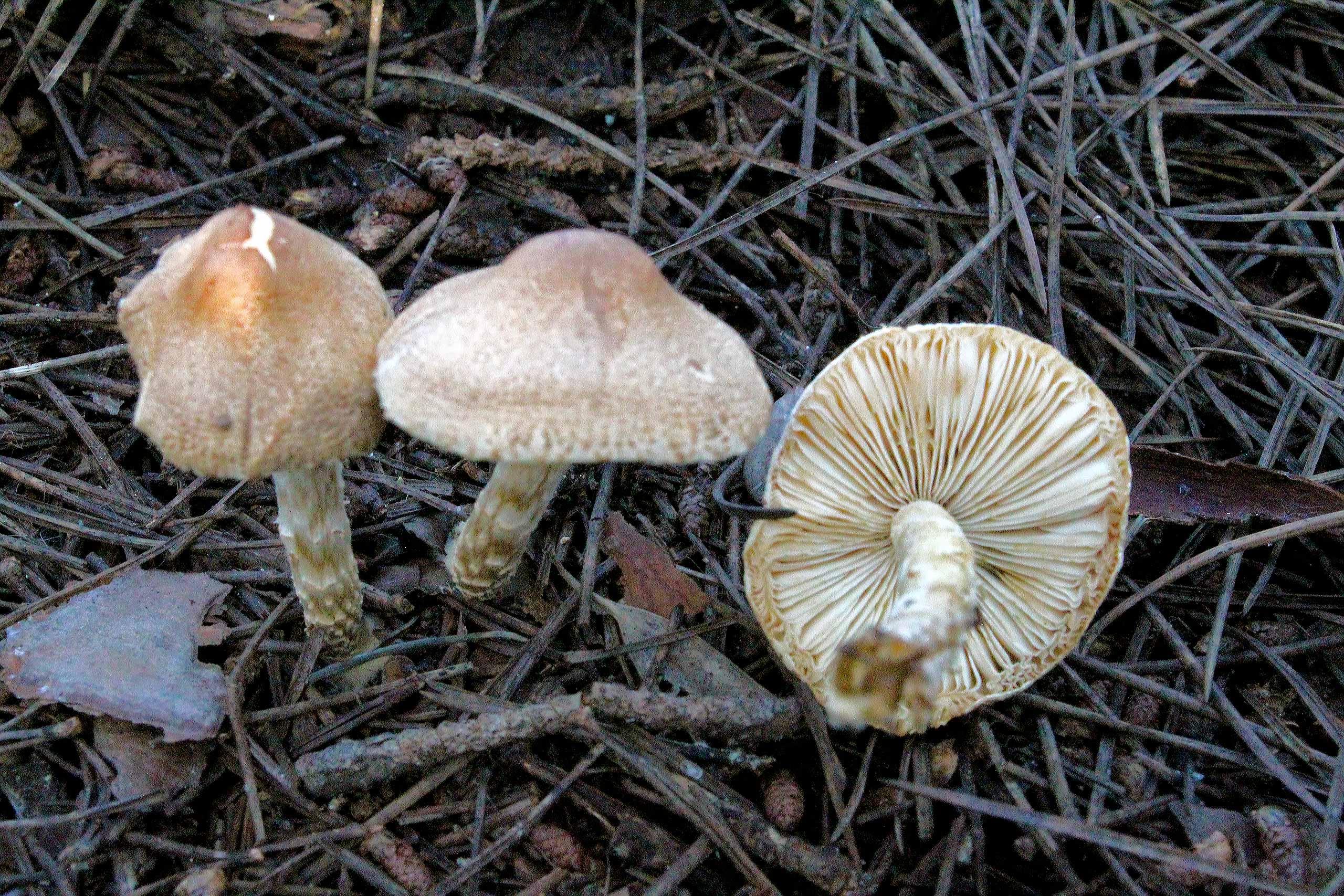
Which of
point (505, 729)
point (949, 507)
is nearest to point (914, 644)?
point (949, 507)

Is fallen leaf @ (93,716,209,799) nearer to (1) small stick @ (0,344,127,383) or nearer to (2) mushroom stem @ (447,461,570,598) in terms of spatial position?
(2) mushroom stem @ (447,461,570,598)

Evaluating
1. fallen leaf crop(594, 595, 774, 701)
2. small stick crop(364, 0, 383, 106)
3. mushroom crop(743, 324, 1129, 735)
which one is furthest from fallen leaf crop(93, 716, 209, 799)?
small stick crop(364, 0, 383, 106)

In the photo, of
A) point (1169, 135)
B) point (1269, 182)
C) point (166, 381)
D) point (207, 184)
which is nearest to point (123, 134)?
point (207, 184)

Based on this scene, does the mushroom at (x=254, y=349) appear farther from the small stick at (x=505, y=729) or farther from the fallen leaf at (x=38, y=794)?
the fallen leaf at (x=38, y=794)

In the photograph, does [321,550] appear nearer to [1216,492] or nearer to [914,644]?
[914,644]

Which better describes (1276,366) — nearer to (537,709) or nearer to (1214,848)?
(1214,848)
